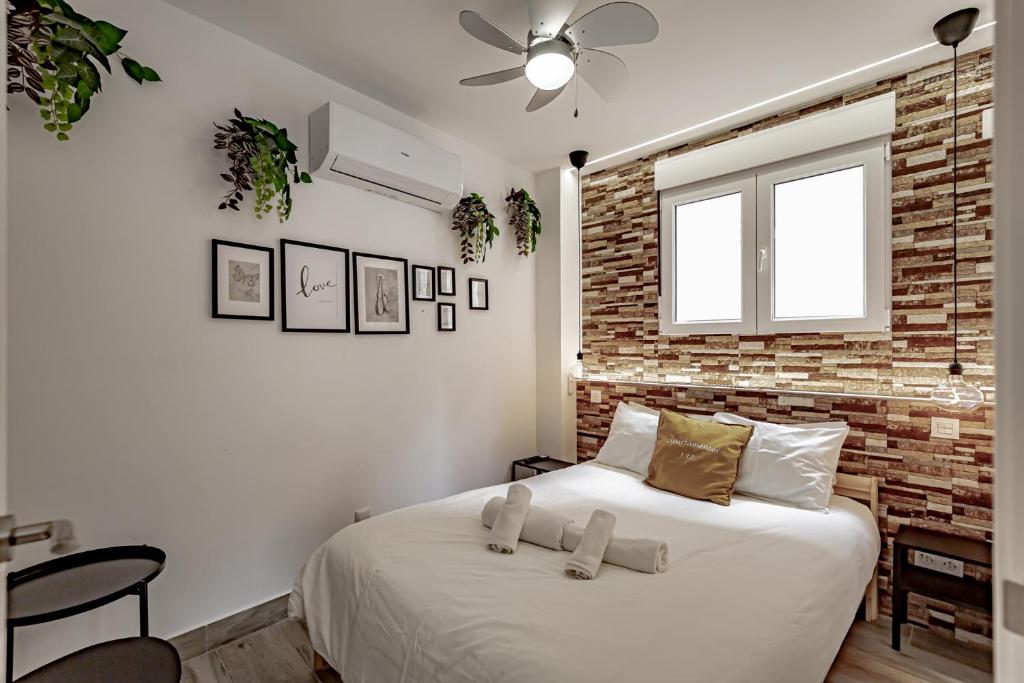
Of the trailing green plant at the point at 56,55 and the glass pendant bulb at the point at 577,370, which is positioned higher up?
the trailing green plant at the point at 56,55

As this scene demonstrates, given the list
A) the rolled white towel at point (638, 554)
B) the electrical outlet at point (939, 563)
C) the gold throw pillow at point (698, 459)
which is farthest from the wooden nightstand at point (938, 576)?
the rolled white towel at point (638, 554)

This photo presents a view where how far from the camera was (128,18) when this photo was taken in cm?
188

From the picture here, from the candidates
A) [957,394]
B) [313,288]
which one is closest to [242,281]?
[313,288]

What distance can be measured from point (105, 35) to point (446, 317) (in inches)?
75.2

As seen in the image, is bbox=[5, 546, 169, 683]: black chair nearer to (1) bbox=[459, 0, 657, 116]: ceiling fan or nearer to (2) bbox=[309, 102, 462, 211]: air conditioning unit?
(2) bbox=[309, 102, 462, 211]: air conditioning unit

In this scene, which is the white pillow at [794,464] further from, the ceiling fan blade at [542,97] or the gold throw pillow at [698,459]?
the ceiling fan blade at [542,97]

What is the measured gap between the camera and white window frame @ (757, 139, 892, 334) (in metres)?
2.46

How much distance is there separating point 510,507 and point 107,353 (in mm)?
1607

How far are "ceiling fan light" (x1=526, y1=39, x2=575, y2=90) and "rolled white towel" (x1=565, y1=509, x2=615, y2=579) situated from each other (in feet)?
5.22

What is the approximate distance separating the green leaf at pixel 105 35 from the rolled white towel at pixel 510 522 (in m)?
2.12

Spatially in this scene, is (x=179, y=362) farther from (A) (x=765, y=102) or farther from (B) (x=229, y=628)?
(A) (x=765, y=102)

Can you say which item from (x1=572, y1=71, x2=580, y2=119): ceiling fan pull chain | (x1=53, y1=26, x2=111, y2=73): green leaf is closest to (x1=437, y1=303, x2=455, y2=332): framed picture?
(x1=572, y1=71, x2=580, y2=119): ceiling fan pull chain

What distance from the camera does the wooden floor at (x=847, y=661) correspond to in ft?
6.24

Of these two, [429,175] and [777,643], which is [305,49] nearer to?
[429,175]
